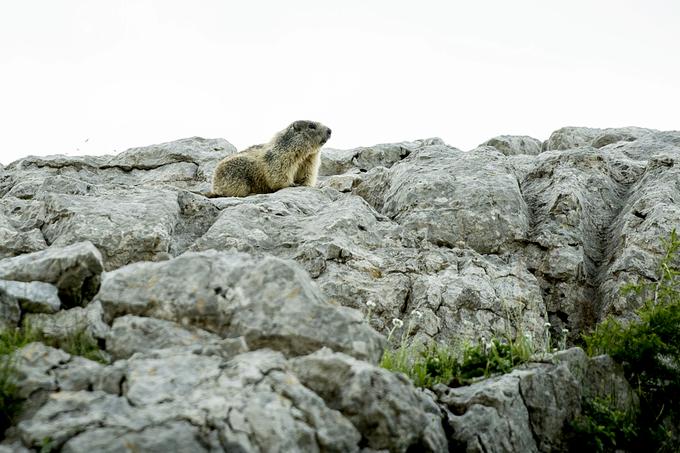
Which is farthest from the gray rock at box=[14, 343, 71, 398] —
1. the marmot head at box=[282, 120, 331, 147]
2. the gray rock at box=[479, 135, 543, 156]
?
the gray rock at box=[479, 135, 543, 156]

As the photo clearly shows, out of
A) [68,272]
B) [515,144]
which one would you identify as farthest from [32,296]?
[515,144]

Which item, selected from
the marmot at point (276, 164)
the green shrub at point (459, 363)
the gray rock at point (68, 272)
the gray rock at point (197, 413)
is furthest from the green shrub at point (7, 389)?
the marmot at point (276, 164)

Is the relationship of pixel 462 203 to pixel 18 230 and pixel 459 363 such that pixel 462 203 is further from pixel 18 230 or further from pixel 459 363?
pixel 18 230

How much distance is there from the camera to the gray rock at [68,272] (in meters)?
5.79

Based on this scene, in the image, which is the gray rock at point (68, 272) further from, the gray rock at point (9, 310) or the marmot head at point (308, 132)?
the marmot head at point (308, 132)

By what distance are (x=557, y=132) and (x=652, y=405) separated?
13.0 m

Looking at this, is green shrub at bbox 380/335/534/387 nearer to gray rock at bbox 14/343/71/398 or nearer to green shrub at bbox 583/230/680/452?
green shrub at bbox 583/230/680/452

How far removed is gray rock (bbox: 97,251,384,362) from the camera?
17.0 ft

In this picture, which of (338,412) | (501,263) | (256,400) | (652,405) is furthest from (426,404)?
(501,263)

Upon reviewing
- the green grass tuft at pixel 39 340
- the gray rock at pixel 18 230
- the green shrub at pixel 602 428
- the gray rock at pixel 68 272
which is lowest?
the green shrub at pixel 602 428

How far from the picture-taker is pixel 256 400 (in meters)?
4.33

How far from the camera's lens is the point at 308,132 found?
52.6ft

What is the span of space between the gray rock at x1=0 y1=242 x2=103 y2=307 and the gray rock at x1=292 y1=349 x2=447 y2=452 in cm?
218

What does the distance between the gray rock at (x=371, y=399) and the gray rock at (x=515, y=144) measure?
14.2 m
